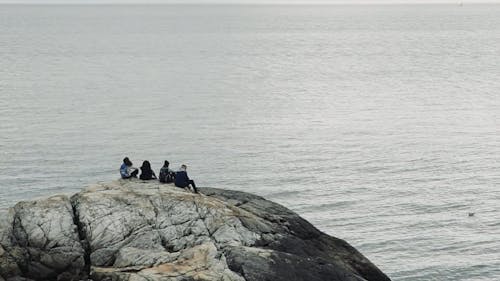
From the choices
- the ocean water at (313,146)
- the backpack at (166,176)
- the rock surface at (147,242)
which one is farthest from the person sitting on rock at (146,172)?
the ocean water at (313,146)

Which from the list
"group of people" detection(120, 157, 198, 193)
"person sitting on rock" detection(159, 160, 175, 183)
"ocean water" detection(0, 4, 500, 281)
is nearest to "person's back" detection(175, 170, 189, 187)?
"group of people" detection(120, 157, 198, 193)

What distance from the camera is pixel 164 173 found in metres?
32.8

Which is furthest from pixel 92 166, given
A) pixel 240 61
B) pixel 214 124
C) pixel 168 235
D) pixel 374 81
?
pixel 240 61

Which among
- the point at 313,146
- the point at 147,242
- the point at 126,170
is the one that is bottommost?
the point at 313,146

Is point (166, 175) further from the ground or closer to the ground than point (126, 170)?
closer to the ground

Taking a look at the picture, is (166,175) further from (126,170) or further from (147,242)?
(147,242)

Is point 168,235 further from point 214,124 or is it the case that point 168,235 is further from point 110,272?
point 214,124

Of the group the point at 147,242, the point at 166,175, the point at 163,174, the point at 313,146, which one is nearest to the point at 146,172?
the point at 163,174

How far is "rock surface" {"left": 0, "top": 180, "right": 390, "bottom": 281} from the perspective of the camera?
2622 centimetres

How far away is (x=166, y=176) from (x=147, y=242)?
227 inches

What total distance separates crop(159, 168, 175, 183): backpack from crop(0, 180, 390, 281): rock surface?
2.70m

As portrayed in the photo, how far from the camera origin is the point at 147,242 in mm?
27453

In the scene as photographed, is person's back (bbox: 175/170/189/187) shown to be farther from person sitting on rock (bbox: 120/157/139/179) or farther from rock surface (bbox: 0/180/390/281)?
person sitting on rock (bbox: 120/157/139/179)

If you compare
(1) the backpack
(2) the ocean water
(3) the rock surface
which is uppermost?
(1) the backpack
